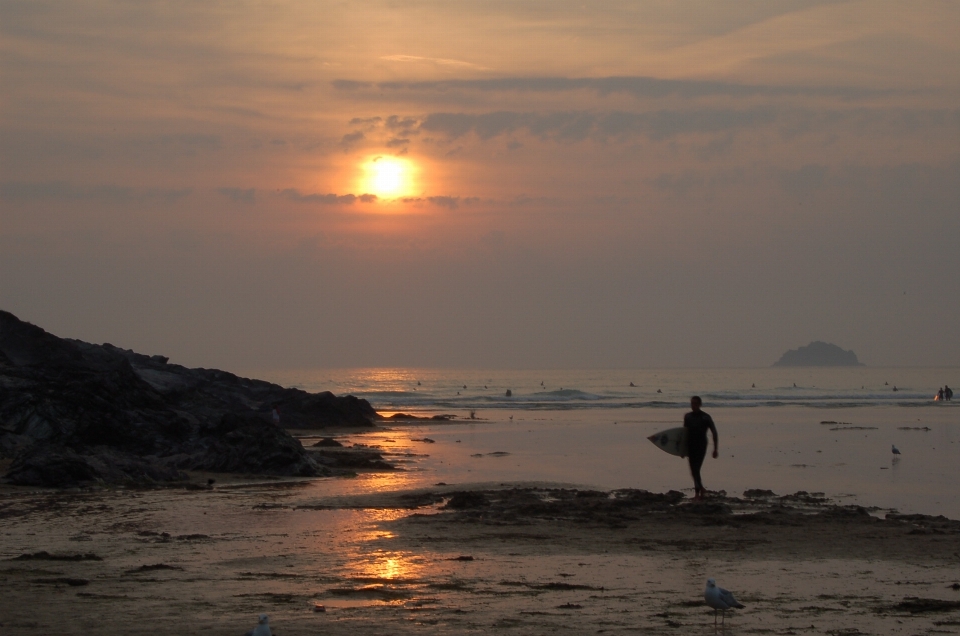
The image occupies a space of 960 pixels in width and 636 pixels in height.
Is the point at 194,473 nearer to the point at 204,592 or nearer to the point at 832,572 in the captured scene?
the point at 204,592

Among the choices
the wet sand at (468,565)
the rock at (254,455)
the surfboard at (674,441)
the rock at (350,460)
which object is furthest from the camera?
the rock at (350,460)

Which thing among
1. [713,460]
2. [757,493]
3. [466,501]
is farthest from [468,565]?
[713,460]

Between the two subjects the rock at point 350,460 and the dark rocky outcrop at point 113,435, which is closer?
the dark rocky outcrop at point 113,435

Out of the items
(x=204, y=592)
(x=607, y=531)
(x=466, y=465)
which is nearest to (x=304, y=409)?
(x=466, y=465)

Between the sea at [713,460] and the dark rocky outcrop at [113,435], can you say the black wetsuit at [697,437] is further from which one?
the dark rocky outcrop at [113,435]

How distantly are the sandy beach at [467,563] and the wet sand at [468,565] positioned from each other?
38 mm

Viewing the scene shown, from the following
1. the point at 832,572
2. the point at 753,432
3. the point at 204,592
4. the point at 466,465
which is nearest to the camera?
the point at 204,592

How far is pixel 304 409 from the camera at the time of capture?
49.4 meters

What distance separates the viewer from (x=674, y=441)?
1831 centimetres

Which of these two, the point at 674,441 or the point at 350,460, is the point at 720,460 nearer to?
the point at 674,441

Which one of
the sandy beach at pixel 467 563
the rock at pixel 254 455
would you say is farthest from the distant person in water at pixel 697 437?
the rock at pixel 254 455

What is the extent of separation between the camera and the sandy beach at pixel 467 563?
28.7ft

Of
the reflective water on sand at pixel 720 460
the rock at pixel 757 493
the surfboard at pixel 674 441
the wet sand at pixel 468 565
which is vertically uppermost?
the surfboard at pixel 674 441

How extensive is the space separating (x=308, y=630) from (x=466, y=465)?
1791cm
